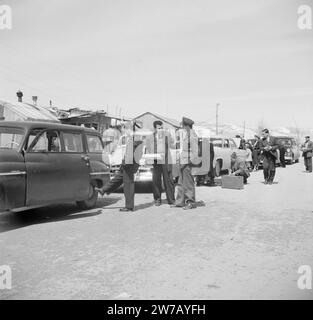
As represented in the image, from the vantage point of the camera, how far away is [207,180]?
45.9ft

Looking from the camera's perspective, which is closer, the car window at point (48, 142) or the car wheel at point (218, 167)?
the car window at point (48, 142)

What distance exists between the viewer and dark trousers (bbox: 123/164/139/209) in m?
8.38

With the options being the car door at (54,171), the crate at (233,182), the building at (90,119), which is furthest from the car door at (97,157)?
the building at (90,119)

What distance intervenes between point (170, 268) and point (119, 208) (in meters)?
4.47

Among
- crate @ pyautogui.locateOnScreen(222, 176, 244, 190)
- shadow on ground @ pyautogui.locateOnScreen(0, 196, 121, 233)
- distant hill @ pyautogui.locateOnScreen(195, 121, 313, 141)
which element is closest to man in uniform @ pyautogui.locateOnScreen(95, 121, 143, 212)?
shadow on ground @ pyautogui.locateOnScreen(0, 196, 121, 233)

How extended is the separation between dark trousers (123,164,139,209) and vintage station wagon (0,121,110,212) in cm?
70

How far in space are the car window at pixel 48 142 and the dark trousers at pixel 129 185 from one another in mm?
1560

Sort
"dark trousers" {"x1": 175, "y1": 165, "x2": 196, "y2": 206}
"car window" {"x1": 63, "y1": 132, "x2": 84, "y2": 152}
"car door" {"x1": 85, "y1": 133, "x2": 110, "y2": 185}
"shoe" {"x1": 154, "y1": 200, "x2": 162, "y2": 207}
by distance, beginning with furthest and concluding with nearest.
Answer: "shoe" {"x1": 154, "y1": 200, "x2": 162, "y2": 207}
"dark trousers" {"x1": 175, "y1": 165, "x2": 196, "y2": 206}
"car door" {"x1": 85, "y1": 133, "x2": 110, "y2": 185}
"car window" {"x1": 63, "y1": 132, "x2": 84, "y2": 152}

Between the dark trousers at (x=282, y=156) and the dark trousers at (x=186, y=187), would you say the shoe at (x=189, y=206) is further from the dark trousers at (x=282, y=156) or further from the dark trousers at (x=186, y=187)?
the dark trousers at (x=282, y=156)

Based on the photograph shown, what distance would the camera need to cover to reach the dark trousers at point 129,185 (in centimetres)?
838

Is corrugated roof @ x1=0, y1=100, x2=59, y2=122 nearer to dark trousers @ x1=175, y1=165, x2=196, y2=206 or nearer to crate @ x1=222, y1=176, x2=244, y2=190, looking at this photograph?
crate @ x1=222, y1=176, x2=244, y2=190

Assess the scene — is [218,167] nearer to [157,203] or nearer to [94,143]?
[157,203]

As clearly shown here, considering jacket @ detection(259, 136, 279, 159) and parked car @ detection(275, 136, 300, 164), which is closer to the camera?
jacket @ detection(259, 136, 279, 159)
